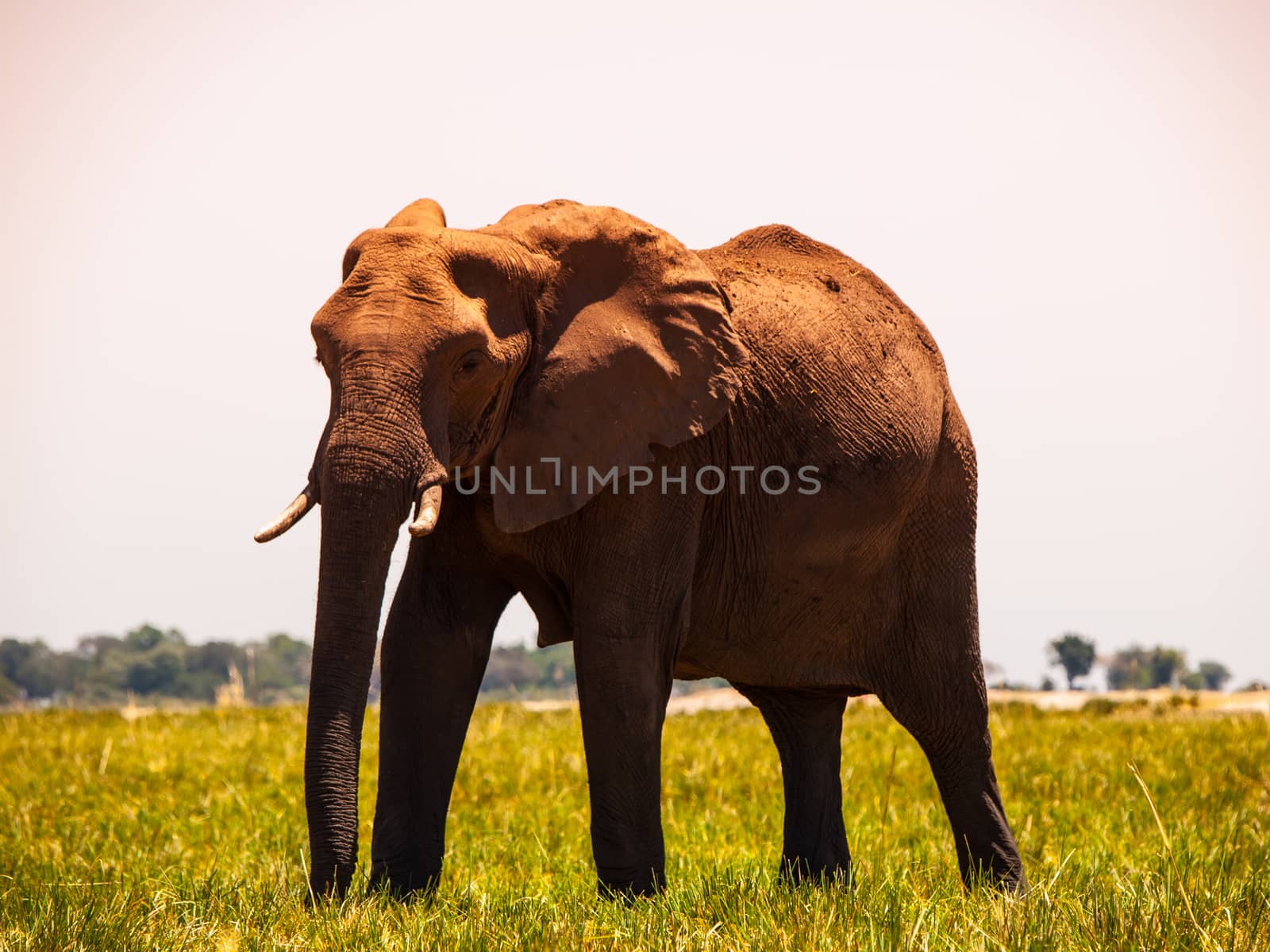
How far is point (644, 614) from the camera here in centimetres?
594

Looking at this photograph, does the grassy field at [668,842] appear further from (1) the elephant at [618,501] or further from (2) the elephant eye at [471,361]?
(2) the elephant eye at [471,361]

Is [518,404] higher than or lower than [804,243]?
lower

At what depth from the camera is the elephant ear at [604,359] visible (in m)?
5.84

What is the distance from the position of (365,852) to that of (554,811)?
1.15 metres

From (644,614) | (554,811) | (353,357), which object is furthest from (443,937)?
(554,811)

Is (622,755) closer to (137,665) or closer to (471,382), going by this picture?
(471,382)

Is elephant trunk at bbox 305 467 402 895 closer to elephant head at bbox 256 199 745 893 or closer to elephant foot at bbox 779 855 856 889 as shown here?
elephant head at bbox 256 199 745 893

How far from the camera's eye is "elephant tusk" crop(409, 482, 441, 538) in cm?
526

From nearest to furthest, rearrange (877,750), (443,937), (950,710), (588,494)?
(443,937) → (588,494) → (950,710) → (877,750)

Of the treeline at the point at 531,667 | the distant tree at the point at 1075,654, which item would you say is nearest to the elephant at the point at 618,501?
the distant tree at the point at 1075,654

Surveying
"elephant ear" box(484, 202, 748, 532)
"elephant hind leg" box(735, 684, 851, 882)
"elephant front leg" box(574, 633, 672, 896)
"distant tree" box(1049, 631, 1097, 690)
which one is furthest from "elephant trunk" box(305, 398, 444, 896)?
"distant tree" box(1049, 631, 1097, 690)

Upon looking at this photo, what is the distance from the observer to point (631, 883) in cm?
591

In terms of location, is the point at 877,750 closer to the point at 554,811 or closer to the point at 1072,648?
the point at 554,811

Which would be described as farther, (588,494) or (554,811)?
(554,811)
